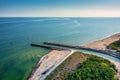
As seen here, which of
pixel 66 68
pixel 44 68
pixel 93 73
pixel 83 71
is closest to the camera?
pixel 93 73

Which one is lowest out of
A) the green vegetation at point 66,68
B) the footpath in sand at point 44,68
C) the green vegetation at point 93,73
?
the footpath in sand at point 44,68

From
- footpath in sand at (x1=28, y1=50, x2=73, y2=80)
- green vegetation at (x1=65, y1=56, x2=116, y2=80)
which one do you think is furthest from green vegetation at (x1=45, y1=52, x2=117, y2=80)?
footpath in sand at (x1=28, y1=50, x2=73, y2=80)

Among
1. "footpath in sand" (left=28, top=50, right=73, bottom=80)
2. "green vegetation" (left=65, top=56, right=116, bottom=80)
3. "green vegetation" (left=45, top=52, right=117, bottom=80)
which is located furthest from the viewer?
"footpath in sand" (left=28, top=50, right=73, bottom=80)

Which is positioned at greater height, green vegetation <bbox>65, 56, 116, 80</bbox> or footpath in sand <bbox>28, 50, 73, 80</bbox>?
green vegetation <bbox>65, 56, 116, 80</bbox>

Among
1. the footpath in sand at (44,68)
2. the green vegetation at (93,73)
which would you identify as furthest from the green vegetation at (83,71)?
the footpath in sand at (44,68)

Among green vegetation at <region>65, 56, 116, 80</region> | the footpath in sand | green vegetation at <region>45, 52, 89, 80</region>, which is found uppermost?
green vegetation at <region>65, 56, 116, 80</region>

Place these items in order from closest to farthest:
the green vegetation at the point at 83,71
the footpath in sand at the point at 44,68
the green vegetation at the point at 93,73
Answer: the green vegetation at the point at 93,73
the green vegetation at the point at 83,71
the footpath in sand at the point at 44,68

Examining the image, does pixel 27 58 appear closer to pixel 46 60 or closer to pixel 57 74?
pixel 46 60

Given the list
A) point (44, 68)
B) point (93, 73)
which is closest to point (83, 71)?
point (93, 73)

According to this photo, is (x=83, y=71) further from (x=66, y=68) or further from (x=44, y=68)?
(x=44, y=68)

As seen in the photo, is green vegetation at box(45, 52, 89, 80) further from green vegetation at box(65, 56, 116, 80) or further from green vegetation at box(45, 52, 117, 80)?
green vegetation at box(65, 56, 116, 80)

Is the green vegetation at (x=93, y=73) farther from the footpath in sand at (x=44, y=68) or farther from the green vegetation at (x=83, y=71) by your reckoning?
the footpath in sand at (x=44, y=68)
